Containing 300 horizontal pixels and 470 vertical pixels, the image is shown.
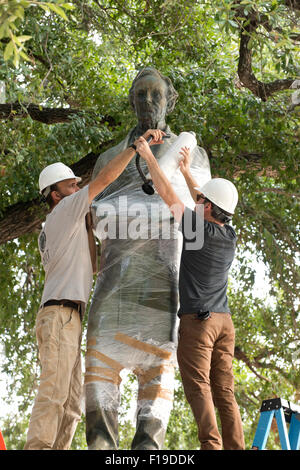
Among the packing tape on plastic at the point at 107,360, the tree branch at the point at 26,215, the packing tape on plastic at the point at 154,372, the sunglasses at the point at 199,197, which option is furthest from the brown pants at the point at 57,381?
the tree branch at the point at 26,215

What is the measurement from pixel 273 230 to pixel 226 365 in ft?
17.9

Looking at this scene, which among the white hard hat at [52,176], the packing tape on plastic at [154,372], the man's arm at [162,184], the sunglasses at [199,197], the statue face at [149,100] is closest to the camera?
the packing tape on plastic at [154,372]

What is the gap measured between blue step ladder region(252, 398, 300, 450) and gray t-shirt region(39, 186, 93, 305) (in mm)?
1361

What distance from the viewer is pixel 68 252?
4977 millimetres

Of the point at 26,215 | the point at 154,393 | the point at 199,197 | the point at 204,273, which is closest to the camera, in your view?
the point at 154,393

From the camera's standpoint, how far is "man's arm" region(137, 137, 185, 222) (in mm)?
4875

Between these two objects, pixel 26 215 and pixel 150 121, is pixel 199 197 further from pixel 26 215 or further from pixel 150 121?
pixel 26 215

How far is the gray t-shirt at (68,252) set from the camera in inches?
191

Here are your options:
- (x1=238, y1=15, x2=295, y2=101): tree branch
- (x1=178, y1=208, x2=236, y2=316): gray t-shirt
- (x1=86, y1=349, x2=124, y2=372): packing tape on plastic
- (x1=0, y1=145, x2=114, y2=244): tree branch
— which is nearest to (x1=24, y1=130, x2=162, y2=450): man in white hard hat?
(x1=86, y1=349, x2=124, y2=372): packing tape on plastic

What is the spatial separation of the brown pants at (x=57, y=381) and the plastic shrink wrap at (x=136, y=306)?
0.58ft

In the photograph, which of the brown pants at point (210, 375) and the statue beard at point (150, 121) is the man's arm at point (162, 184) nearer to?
the statue beard at point (150, 121)

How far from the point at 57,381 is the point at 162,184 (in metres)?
1.40

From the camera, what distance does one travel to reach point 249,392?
37.0 feet

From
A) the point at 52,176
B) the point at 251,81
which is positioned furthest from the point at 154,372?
the point at 251,81
